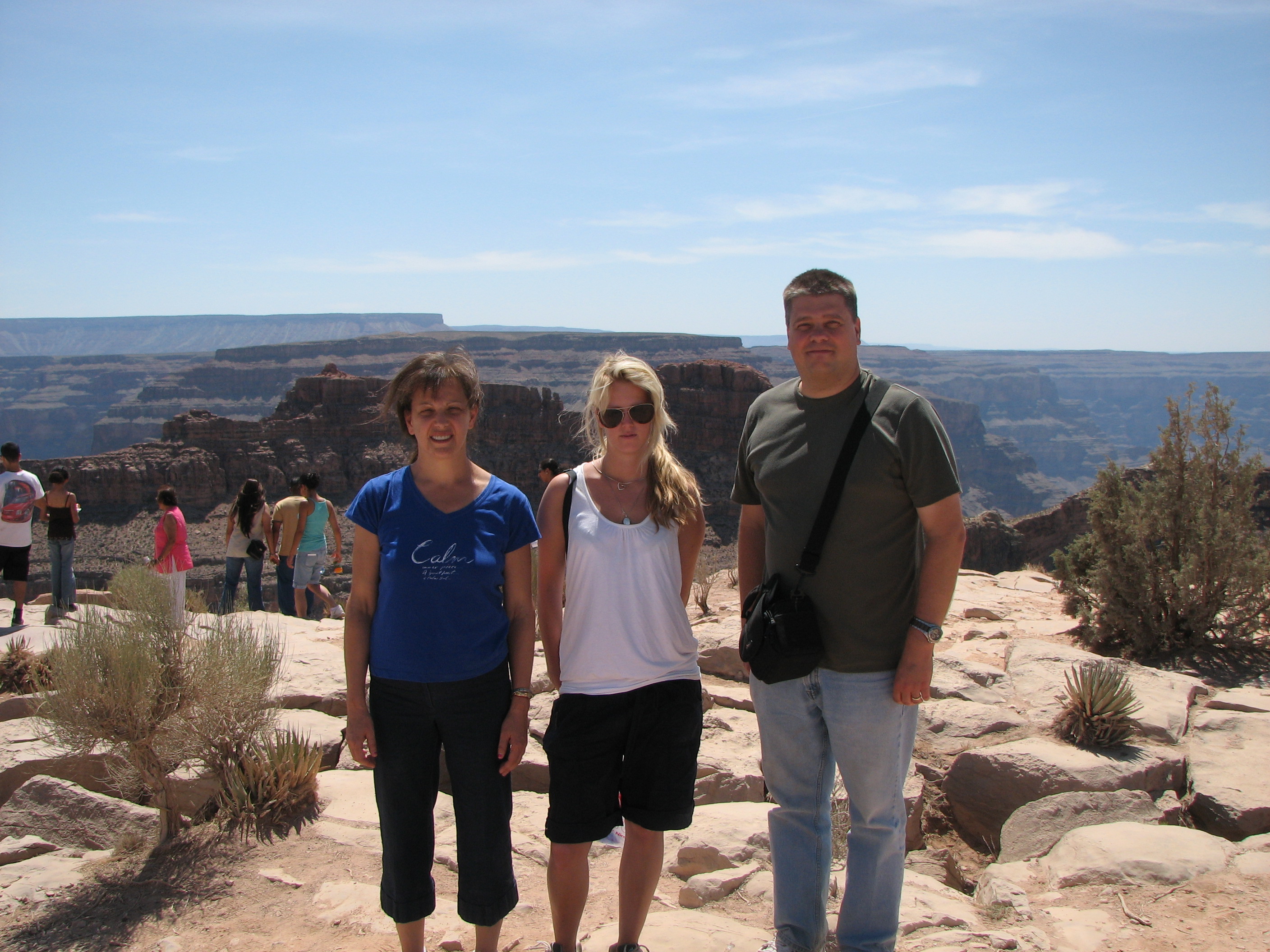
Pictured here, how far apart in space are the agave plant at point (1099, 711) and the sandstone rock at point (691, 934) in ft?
9.06

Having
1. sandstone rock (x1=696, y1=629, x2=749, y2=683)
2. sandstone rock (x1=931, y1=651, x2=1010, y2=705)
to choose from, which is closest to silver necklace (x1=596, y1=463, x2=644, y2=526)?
sandstone rock (x1=931, y1=651, x2=1010, y2=705)

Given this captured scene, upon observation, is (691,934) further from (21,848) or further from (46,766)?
(46,766)

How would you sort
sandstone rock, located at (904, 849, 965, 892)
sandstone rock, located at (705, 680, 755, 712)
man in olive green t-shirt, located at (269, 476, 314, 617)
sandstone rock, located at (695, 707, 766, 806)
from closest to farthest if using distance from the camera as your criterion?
sandstone rock, located at (904, 849, 965, 892), sandstone rock, located at (695, 707, 766, 806), sandstone rock, located at (705, 680, 755, 712), man in olive green t-shirt, located at (269, 476, 314, 617)

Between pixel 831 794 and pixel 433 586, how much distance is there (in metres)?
1.39

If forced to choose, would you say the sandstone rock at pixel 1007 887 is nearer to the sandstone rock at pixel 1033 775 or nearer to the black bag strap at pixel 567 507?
the sandstone rock at pixel 1033 775

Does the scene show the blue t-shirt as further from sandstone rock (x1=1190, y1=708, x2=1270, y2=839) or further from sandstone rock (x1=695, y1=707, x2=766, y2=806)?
sandstone rock (x1=1190, y1=708, x2=1270, y2=839)

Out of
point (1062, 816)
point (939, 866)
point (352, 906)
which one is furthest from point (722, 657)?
point (352, 906)

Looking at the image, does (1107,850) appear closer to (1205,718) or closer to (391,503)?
(1205,718)

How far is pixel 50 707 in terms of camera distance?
3.98 m

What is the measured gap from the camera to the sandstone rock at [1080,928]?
3064mm

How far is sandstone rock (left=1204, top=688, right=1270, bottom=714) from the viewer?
5.57 metres

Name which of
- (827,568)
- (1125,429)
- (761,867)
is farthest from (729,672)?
(1125,429)

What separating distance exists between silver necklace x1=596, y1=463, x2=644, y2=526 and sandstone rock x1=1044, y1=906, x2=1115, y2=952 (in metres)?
2.16

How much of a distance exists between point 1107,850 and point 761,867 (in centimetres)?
149
